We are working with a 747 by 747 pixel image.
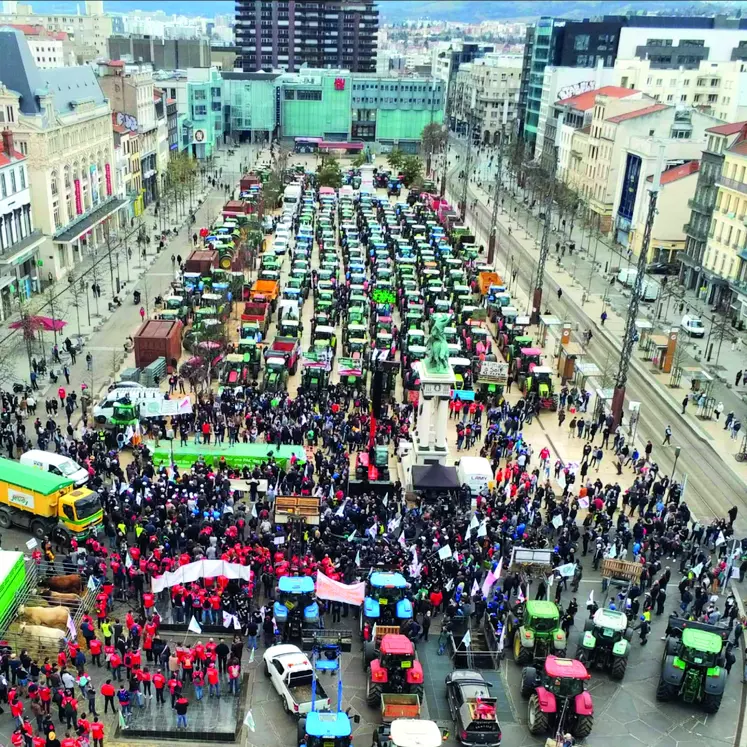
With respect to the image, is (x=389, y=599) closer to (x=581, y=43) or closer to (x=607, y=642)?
(x=607, y=642)

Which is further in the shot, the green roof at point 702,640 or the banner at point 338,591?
the banner at point 338,591

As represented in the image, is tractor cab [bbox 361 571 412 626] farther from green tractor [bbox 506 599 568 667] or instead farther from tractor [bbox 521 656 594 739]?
tractor [bbox 521 656 594 739]

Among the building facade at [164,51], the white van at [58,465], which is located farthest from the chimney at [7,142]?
the building facade at [164,51]

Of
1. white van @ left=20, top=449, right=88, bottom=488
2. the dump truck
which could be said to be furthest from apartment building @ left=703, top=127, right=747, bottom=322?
the dump truck

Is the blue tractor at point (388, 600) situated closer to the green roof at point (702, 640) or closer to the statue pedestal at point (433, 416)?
the green roof at point (702, 640)

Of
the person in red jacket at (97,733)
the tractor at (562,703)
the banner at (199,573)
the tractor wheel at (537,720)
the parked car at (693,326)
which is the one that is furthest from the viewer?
the parked car at (693,326)

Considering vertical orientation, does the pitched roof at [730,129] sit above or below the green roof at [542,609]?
above

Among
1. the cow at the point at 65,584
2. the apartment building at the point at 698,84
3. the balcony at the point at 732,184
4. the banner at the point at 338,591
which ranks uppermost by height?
the apartment building at the point at 698,84
